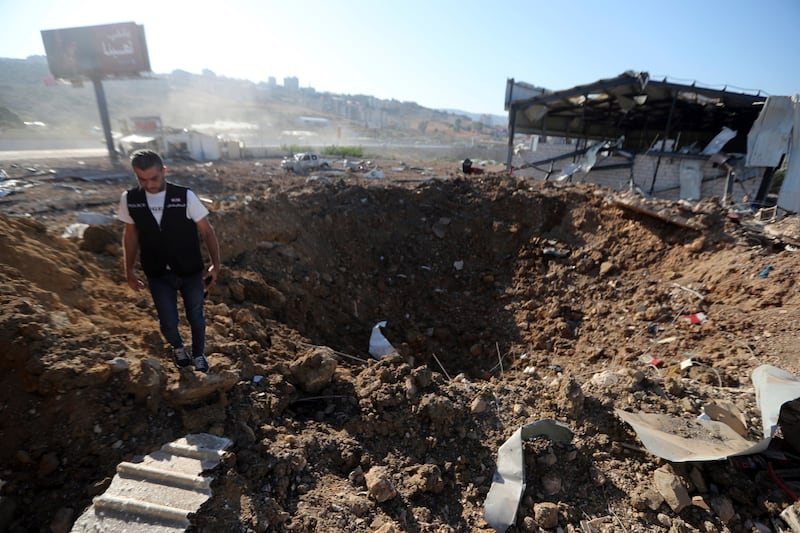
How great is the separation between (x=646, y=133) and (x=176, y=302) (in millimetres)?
21741

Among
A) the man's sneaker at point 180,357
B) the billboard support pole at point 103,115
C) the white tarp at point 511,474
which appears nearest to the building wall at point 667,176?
the white tarp at point 511,474

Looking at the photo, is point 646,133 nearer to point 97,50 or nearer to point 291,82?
point 97,50

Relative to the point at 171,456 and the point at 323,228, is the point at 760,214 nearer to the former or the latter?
the point at 323,228

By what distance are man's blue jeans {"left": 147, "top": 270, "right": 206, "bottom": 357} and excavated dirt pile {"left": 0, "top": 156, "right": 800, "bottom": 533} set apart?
0.24 metres

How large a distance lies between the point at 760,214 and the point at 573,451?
6047 mm

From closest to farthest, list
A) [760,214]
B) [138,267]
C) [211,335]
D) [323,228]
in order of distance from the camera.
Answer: [211,335] < [138,267] < [760,214] < [323,228]

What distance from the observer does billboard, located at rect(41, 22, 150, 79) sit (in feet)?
66.2

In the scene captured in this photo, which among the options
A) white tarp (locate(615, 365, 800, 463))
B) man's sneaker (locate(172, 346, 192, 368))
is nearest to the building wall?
white tarp (locate(615, 365, 800, 463))

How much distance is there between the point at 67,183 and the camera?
1126 centimetres

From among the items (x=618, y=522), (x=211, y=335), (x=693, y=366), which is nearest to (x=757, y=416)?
(x=693, y=366)

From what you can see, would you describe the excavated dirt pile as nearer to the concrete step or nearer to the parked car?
the concrete step

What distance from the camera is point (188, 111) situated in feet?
186

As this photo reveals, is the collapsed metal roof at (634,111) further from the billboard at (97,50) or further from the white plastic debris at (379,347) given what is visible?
the billboard at (97,50)

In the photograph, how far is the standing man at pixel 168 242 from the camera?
2418 mm
